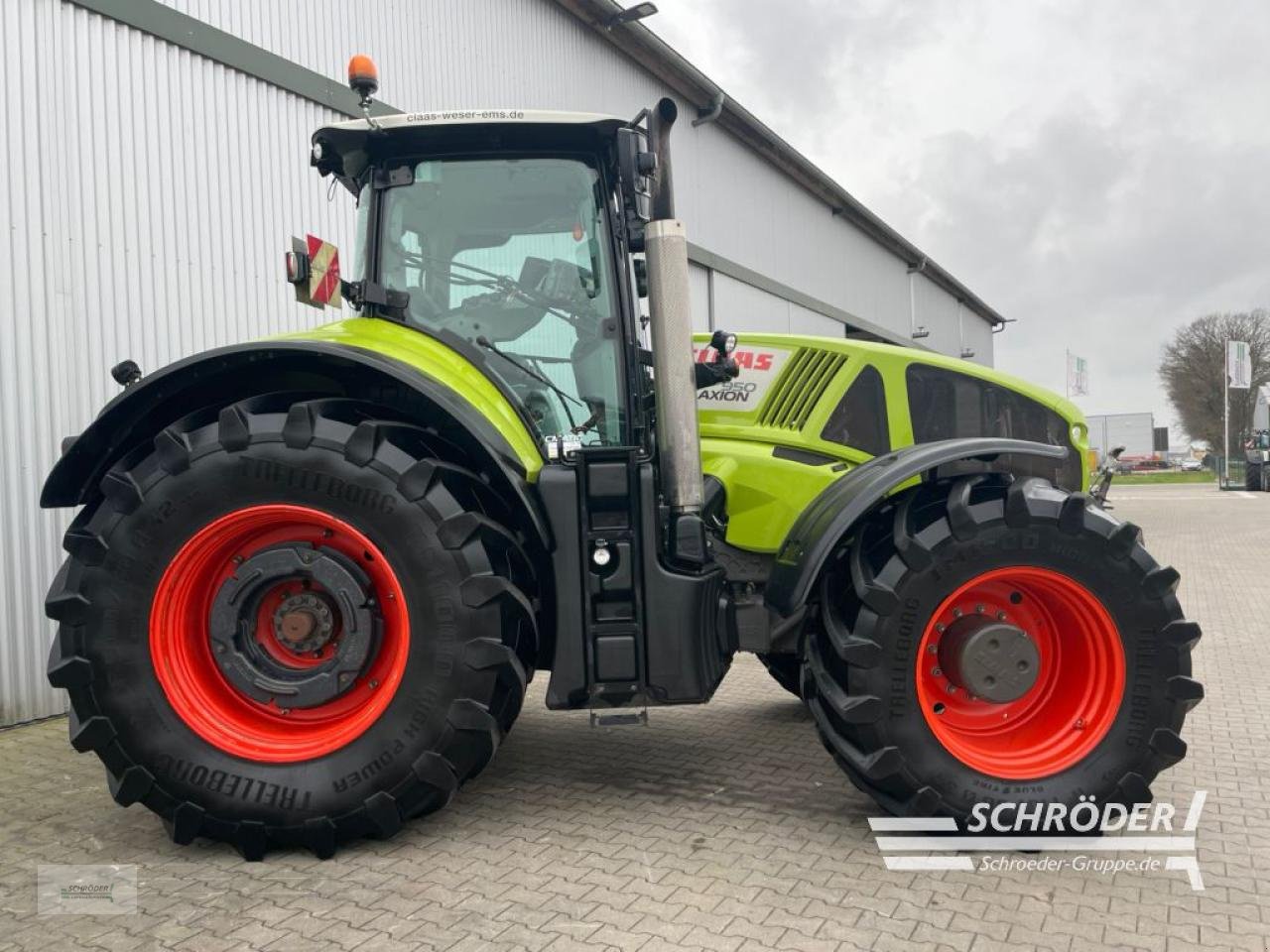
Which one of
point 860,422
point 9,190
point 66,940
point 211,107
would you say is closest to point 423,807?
point 66,940

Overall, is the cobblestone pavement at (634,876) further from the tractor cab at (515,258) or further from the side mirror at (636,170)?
the side mirror at (636,170)

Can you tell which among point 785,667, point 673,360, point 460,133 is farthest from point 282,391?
point 785,667

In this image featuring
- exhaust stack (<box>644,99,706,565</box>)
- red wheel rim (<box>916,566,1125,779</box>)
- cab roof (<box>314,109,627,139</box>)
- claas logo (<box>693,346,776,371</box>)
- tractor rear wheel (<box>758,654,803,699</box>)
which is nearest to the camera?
red wheel rim (<box>916,566,1125,779</box>)

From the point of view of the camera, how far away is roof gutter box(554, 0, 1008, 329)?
9898 mm

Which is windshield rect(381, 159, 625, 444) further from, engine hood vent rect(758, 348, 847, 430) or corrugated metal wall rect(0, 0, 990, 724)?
corrugated metal wall rect(0, 0, 990, 724)

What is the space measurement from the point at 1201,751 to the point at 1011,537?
1.88m

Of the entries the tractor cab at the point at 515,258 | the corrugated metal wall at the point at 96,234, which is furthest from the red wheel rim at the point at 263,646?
the corrugated metal wall at the point at 96,234

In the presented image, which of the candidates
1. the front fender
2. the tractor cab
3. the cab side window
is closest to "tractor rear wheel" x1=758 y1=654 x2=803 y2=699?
the cab side window

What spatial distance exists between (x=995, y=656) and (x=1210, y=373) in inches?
2161

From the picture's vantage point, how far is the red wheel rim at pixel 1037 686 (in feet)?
10.1

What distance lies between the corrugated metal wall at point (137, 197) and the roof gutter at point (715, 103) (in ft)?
6.47

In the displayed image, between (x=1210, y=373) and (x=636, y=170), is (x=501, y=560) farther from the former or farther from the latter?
(x=1210, y=373)

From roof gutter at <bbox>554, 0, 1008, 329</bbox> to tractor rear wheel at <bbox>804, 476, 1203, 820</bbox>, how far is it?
26.6 ft

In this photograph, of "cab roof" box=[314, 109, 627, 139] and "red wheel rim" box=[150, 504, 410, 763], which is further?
"cab roof" box=[314, 109, 627, 139]
